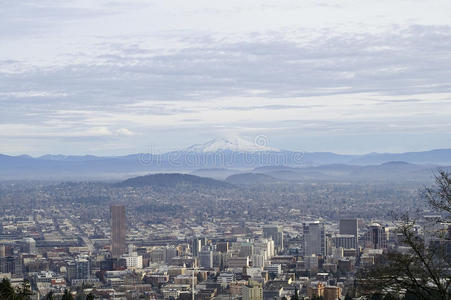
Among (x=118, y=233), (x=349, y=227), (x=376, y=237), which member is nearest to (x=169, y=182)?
(x=118, y=233)

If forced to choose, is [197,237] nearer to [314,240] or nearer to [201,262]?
[314,240]

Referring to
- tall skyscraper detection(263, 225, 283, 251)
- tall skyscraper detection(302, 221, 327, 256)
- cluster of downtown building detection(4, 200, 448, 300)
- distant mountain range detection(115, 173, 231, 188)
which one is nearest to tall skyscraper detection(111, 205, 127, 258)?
cluster of downtown building detection(4, 200, 448, 300)

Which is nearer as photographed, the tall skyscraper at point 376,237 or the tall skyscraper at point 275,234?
the tall skyscraper at point 376,237

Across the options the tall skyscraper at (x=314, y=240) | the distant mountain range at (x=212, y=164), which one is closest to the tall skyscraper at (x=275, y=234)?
the tall skyscraper at (x=314, y=240)

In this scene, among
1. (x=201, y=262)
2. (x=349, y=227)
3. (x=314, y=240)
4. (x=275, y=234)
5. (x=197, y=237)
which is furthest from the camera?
(x=275, y=234)

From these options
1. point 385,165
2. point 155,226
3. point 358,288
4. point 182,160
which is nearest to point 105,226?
point 155,226

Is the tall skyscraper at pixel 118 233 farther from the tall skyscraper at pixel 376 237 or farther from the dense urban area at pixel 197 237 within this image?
the tall skyscraper at pixel 376 237

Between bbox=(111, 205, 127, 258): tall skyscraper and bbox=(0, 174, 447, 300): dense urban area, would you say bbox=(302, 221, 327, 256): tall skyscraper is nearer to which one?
bbox=(0, 174, 447, 300): dense urban area
